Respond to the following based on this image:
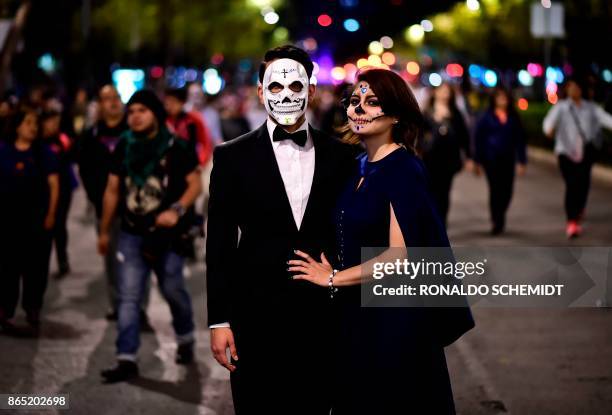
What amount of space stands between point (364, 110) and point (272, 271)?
736 mm

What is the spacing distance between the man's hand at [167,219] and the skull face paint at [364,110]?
3.38 meters

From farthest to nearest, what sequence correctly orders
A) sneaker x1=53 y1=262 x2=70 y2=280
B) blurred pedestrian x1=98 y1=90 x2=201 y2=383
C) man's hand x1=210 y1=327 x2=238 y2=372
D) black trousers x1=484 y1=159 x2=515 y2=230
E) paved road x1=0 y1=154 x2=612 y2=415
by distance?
black trousers x1=484 y1=159 x2=515 y2=230, sneaker x1=53 y1=262 x2=70 y2=280, blurred pedestrian x1=98 y1=90 x2=201 y2=383, paved road x1=0 y1=154 x2=612 y2=415, man's hand x1=210 y1=327 x2=238 y2=372

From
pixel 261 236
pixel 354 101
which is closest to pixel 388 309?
pixel 261 236

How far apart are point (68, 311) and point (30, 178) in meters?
1.32

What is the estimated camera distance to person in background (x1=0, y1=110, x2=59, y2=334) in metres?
9.25

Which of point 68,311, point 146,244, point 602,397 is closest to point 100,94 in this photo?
point 68,311

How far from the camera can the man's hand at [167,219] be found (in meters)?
7.63

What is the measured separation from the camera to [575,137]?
13578 millimetres

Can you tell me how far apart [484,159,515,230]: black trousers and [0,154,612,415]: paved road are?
4545 millimetres

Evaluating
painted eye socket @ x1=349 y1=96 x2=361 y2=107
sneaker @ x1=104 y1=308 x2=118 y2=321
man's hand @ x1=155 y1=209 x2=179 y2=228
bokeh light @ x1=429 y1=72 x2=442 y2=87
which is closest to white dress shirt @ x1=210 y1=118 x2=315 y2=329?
painted eye socket @ x1=349 y1=96 x2=361 y2=107

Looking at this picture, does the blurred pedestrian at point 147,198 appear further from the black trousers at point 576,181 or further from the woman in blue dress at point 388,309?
the black trousers at point 576,181

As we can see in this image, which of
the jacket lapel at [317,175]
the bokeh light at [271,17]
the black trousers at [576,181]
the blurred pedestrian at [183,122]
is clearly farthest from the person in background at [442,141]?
the bokeh light at [271,17]

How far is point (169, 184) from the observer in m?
7.79

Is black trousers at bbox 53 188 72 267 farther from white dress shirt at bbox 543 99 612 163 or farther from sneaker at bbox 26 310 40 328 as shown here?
white dress shirt at bbox 543 99 612 163
